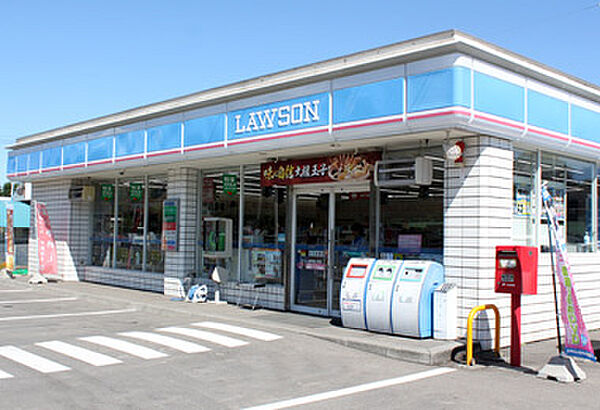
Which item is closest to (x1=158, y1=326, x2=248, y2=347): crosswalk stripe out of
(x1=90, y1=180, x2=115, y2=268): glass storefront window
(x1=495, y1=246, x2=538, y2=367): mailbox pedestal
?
(x1=495, y1=246, x2=538, y2=367): mailbox pedestal

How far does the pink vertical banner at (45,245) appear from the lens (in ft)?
63.1

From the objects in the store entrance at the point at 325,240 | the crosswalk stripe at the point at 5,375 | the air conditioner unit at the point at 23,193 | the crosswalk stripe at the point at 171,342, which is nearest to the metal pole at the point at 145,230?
the store entrance at the point at 325,240

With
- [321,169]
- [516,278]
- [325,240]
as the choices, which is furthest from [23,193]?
[516,278]

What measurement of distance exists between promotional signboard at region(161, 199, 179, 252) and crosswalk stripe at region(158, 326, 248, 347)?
4131mm

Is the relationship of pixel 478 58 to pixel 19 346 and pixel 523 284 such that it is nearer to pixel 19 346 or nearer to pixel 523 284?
pixel 523 284

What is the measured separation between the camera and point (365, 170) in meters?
11.1

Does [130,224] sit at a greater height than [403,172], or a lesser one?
lesser

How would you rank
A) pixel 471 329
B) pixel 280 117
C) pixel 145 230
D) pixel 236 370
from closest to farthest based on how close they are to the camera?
1. pixel 236 370
2. pixel 471 329
3. pixel 280 117
4. pixel 145 230

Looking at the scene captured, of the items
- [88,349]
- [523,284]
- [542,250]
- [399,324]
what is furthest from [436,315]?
[88,349]

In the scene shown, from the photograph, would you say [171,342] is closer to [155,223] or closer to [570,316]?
[570,316]

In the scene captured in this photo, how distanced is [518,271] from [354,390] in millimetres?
2917

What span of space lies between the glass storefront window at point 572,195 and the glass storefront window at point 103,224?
12.7m

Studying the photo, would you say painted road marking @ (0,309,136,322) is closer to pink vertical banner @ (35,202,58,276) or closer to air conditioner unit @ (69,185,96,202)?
air conditioner unit @ (69,185,96,202)

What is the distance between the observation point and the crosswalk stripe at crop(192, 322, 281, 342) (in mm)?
9992
